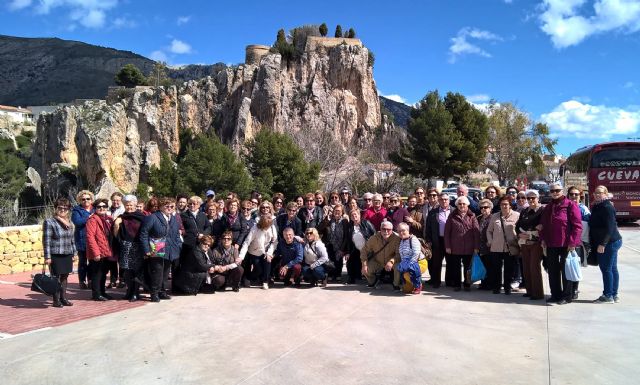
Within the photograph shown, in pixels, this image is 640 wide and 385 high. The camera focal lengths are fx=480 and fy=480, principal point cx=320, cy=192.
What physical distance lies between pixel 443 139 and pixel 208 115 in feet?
104

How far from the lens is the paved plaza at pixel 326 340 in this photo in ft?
13.4

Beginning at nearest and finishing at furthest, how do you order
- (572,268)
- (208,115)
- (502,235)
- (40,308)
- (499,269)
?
1. (572,268)
2. (40,308)
3. (502,235)
4. (499,269)
5. (208,115)

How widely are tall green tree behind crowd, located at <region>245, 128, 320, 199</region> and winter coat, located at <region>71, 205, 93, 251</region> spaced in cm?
1844

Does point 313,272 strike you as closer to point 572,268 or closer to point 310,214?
point 310,214

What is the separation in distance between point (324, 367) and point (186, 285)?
3.93m

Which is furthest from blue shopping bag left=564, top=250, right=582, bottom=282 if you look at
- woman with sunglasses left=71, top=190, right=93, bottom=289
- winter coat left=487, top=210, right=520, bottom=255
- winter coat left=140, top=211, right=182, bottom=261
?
woman with sunglasses left=71, top=190, right=93, bottom=289

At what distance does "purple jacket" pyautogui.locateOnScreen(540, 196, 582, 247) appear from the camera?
6.50 meters

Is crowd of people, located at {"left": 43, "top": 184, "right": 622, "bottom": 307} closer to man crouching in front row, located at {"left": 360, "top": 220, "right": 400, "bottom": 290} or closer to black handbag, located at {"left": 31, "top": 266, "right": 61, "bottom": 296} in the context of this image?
man crouching in front row, located at {"left": 360, "top": 220, "right": 400, "bottom": 290}

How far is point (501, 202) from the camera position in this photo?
7391 millimetres

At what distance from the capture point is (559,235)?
6.56 meters

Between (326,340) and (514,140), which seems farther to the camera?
(514,140)

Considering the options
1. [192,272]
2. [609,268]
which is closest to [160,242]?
[192,272]

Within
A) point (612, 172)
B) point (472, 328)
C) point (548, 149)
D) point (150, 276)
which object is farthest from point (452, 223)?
point (548, 149)

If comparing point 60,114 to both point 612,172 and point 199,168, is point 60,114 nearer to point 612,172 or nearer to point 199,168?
point 199,168
